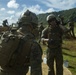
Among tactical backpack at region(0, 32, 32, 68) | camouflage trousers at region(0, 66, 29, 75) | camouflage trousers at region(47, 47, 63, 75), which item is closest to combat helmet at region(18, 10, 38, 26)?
tactical backpack at region(0, 32, 32, 68)

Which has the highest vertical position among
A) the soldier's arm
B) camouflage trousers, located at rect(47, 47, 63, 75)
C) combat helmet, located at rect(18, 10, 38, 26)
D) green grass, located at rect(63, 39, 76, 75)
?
combat helmet, located at rect(18, 10, 38, 26)

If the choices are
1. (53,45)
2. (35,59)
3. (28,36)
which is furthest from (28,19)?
(53,45)

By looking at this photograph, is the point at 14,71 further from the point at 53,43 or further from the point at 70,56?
the point at 70,56

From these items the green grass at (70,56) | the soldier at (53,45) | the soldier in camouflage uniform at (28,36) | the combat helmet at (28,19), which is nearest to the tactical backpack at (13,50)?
the soldier in camouflage uniform at (28,36)

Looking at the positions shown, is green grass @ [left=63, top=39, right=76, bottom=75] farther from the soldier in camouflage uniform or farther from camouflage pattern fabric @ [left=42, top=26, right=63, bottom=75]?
the soldier in camouflage uniform

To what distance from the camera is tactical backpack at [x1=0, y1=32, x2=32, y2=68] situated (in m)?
4.56

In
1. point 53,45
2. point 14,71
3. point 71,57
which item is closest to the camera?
point 14,71

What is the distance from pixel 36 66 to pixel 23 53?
284mm

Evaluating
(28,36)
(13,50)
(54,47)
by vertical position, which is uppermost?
(28,36)

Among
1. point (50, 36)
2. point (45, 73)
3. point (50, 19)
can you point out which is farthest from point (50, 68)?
point (45, 73)

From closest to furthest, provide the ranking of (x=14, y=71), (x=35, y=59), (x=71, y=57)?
(x=35, y=59)
(x=14, y=71)
(x=71, y=57)

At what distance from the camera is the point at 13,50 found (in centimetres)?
459

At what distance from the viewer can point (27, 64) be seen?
4715 millimetres

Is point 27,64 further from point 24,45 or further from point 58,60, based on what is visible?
point 58,60
